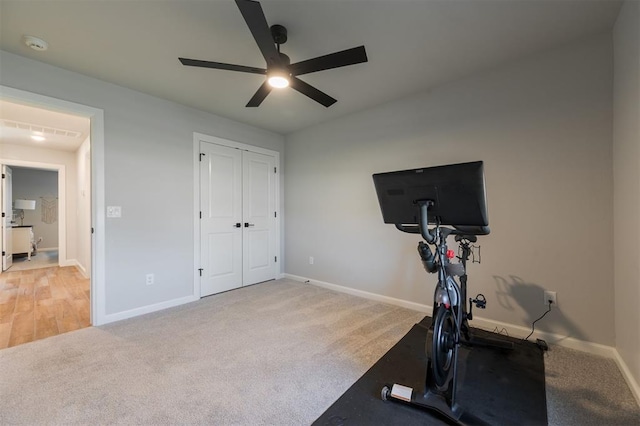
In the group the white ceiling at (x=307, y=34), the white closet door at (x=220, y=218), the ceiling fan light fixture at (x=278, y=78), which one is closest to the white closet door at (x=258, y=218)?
the white closet door at (x=220, y=218)

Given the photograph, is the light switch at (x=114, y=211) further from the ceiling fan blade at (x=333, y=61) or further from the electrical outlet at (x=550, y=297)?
the electrical outlet at (x=550, y=297)

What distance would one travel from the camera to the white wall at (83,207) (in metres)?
4.43

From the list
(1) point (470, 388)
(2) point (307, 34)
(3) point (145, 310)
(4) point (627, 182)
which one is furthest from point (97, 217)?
(4) point (627, 182)

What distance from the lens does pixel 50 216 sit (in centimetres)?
763

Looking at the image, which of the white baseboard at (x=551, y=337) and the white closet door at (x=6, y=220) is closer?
the white baseboard at (x=551, y=337)

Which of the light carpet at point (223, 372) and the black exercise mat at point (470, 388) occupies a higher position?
the black exercise mat at point (470, 388)

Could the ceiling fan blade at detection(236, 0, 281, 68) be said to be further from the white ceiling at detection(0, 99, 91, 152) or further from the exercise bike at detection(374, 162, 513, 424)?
the white ceiling at detection(0, 99, 91, 152)

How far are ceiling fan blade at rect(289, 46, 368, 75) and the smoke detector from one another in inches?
79.0

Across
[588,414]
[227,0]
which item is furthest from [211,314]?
[588,414]

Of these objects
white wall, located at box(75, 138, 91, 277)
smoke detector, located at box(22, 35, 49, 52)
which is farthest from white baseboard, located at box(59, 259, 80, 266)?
smoke detector, located at box(22, 35, 49, 52)

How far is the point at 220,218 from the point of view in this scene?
12.1 ft

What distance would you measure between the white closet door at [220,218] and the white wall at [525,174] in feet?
5.94

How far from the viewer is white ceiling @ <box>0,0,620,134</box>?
1.75 metres

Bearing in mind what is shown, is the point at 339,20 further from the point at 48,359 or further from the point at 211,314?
the point at 48,359
